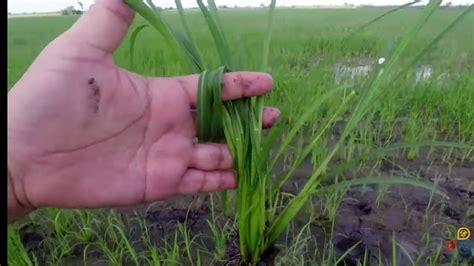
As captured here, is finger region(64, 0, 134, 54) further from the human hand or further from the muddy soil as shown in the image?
the muddy soil

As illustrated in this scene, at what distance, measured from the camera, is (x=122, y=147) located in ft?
3.13

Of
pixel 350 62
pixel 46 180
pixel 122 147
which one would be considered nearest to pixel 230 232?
pixel 122 147

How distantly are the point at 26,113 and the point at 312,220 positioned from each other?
779 mm

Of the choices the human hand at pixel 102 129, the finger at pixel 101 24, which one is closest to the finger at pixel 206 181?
the human hand at pixel 102 129

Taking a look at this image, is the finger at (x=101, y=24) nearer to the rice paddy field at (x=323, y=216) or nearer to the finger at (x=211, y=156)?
the rice paddy field at (x=323, y=216)

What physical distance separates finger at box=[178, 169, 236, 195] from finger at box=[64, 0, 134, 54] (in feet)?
1.22

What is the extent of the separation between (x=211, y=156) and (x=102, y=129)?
269mm

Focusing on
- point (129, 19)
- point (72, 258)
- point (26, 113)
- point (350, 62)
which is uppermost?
point (129, 19)

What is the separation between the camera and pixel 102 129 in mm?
920

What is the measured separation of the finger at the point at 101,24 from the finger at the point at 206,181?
372 millimetres

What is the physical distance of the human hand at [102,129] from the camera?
84cm

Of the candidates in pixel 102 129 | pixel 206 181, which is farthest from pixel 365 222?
pixel 102 129

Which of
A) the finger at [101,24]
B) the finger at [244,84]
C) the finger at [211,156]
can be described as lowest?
the finger at [211,156]

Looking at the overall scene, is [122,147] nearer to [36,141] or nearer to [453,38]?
[36,141]
